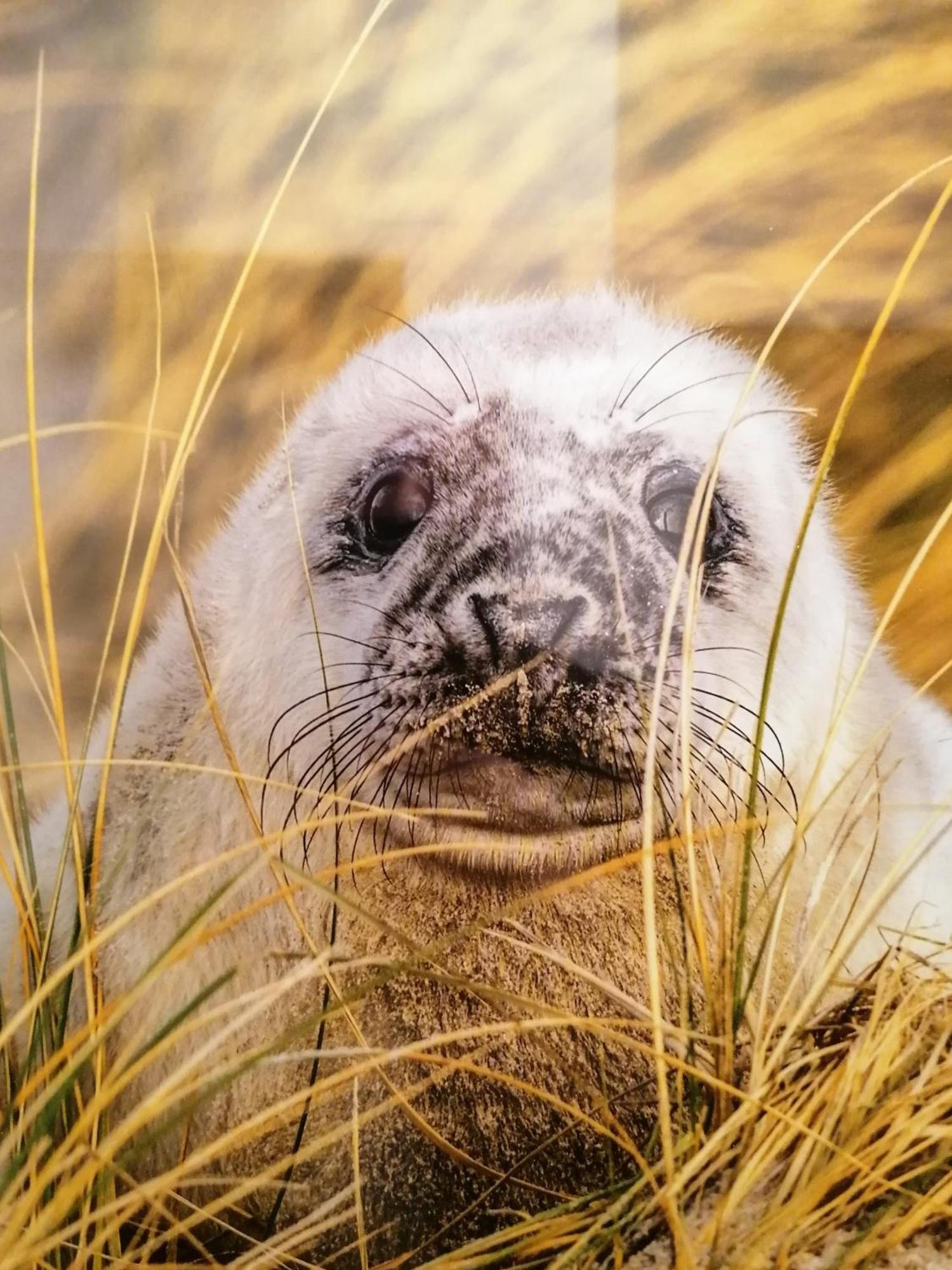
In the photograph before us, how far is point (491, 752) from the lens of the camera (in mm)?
900

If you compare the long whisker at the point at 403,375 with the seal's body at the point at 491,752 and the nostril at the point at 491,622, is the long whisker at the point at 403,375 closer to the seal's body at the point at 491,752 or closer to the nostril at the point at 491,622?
the seal's body at the point at 491,752

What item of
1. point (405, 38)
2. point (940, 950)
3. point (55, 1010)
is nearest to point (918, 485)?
point (940, 950)

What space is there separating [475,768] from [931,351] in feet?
2.14

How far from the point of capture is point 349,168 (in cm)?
100

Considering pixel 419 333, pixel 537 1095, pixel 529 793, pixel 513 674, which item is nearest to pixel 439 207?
pixel 419 333

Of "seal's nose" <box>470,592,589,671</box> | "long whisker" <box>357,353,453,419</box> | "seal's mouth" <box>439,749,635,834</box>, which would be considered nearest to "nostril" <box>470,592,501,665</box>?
"seal's nose" <box>470,592,589,671</box>

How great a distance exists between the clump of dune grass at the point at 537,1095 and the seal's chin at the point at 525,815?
3cm

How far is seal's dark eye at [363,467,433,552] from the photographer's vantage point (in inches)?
38.0

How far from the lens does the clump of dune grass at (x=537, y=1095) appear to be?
2.70ft

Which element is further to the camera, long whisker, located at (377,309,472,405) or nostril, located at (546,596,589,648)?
long whisker, located at (377,309,472,405)

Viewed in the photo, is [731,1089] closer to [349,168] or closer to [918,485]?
[918,485]

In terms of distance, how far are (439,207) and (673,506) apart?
1.30 feet

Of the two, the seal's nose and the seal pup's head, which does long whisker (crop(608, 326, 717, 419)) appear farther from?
the seal's nose

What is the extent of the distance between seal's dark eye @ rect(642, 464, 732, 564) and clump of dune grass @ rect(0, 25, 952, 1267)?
1.0 inches
